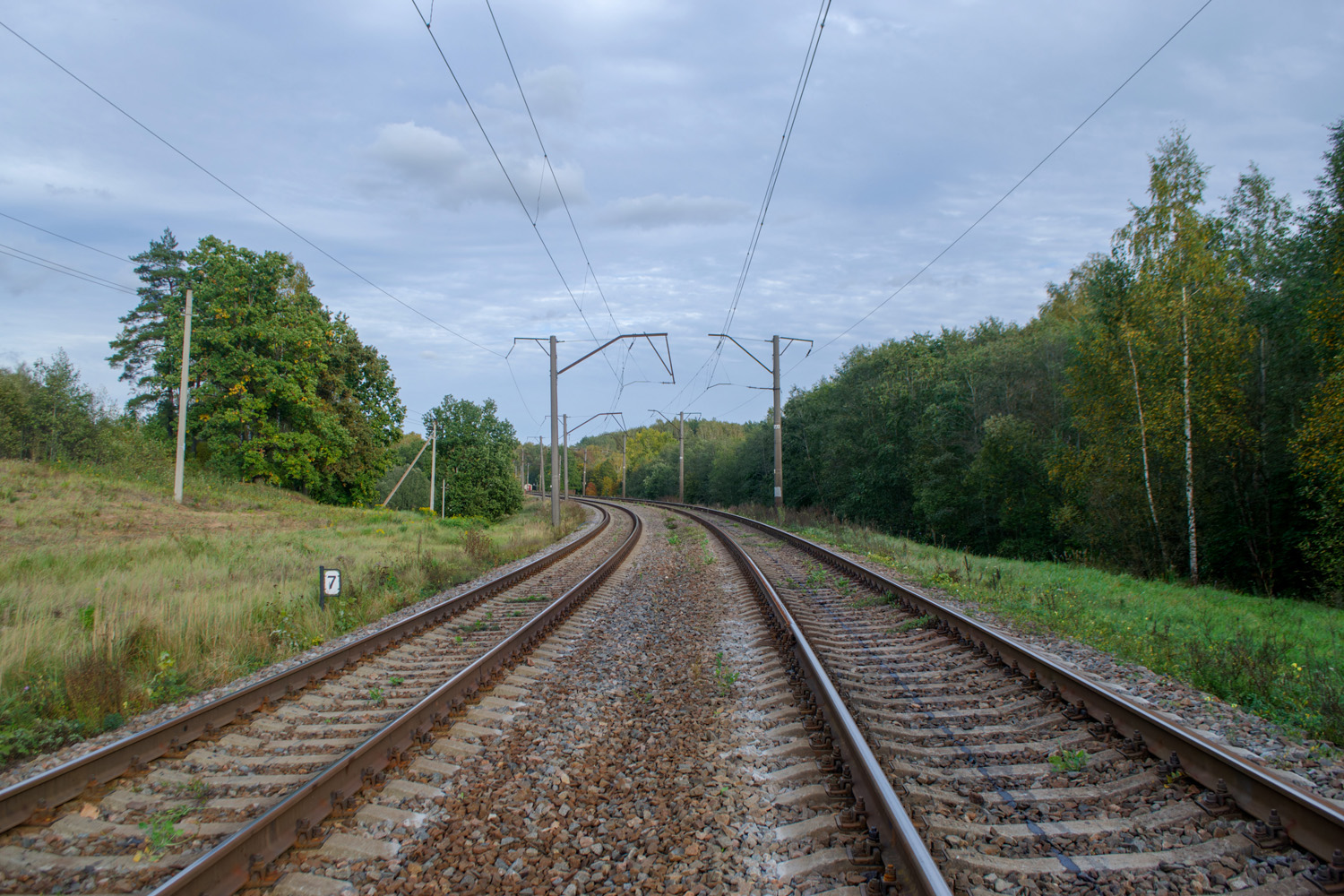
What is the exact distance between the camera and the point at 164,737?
4520 millimetres

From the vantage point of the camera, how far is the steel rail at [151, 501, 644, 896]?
2.82 meters

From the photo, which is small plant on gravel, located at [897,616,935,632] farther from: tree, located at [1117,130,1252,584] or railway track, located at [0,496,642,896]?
tree, located at [1117,130,1252,584]

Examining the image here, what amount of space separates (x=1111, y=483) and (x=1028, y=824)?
21193mm

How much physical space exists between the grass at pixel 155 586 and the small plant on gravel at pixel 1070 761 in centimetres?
668

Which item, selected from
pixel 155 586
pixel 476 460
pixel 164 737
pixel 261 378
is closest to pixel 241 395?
pixel 261 378

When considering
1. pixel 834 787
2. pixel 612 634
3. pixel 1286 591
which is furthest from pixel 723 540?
pixel 834 787

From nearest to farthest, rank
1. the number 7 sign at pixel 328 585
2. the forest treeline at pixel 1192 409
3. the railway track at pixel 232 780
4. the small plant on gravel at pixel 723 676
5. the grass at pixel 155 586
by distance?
the railway track at pixel 232 780, the grass at pixel 155 586, the small plant on gravel at pixel 723 676, the number 7 sign at pixel 328 585, the forest treeline at pixel 1192 409

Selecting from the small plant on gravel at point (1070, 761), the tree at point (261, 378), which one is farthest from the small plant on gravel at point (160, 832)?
the tree at point (261, 378)

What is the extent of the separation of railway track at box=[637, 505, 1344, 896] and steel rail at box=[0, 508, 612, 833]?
14.1 feet

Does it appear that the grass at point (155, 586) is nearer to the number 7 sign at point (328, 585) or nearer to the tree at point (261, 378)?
the number 7 sign at point (328, 585)

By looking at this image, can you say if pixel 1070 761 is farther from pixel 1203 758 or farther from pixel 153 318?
pixel 153 318

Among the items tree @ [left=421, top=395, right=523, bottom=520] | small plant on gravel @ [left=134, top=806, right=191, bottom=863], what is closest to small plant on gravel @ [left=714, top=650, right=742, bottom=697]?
small plant on gravel @ [left=134, top=806, right=191, bottom=863]

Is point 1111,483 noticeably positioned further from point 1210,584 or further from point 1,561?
point 1,561

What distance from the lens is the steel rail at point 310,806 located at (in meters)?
2.82
